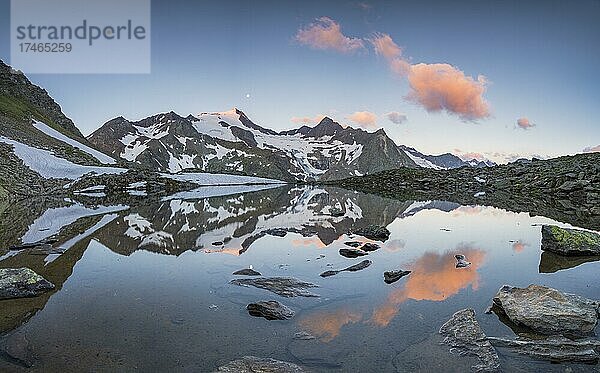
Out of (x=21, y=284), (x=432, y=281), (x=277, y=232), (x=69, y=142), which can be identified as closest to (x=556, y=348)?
(x=432, y=281)

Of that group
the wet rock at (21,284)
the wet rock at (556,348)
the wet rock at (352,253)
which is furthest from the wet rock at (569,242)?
the wet rock at (21,284)

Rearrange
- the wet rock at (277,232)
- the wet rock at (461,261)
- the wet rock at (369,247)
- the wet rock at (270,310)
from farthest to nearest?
the wet rock at (277,232) < the wet rock at (369,247) < the wet rock at (461,261) < the wet rock at (270,310)

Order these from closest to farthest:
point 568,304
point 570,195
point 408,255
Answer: point 568,304
point 408,255
point 570,195

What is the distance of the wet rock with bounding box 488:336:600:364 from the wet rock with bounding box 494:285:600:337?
0.44 meters

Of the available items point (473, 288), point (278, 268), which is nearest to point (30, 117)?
point (278, 268)

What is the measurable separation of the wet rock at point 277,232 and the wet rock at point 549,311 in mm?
11102

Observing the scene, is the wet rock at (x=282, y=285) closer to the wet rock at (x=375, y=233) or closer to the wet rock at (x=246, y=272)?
the wet rock at (x=246, y=272)

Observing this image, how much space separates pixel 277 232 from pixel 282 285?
8.85 m

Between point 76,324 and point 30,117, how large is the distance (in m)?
97.4

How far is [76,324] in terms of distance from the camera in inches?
291

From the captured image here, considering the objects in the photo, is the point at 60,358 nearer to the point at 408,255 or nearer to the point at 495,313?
the point at 495,313

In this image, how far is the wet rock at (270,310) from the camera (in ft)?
25.8

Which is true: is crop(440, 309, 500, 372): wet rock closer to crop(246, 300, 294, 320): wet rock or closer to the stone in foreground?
the stone in foreground

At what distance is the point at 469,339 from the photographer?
21.5 feet
